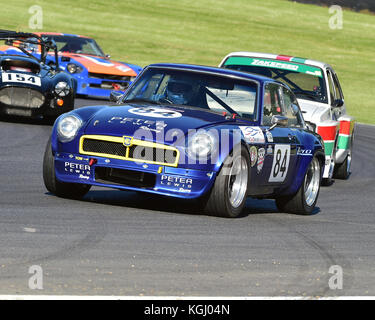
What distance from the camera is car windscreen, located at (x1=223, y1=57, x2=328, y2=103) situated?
13133mm

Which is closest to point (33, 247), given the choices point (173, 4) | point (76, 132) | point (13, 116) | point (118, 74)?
point (76, 132)

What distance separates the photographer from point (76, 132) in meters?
7.97

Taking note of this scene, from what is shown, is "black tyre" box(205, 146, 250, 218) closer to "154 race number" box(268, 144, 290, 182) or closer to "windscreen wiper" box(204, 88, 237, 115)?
"154 race number" box(268, 144, 290, 182)

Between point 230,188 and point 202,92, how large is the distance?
114cm

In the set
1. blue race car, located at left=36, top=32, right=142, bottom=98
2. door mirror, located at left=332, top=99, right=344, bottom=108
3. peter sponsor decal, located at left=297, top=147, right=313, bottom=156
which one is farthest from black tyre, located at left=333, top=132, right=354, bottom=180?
blue race car, located at left=36, top=32, right=142, bottom=98

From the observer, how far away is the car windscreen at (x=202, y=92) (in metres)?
8.70

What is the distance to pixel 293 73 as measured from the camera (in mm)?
13492

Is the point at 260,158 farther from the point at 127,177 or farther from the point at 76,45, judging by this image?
the point at 76,45

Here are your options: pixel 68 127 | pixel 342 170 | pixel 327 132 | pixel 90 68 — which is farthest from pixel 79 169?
pixel 90 68

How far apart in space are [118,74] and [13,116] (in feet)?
18.3

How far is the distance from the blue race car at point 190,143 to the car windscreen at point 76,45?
1381cm

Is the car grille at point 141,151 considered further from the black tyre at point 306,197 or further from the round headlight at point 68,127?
the black tyre at point 306,197

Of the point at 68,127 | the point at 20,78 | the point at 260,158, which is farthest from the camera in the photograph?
the point at 20,78
